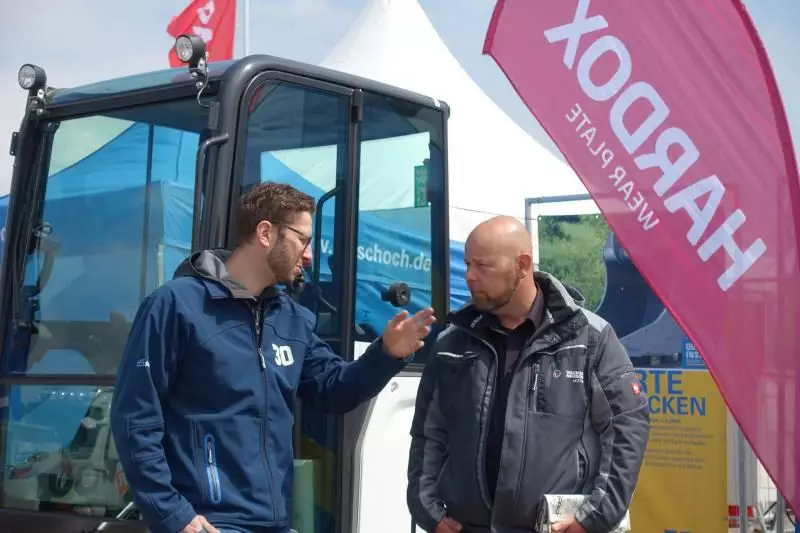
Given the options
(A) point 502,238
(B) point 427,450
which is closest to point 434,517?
(B) point 427,450

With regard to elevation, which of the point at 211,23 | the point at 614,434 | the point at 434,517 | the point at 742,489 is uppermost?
the point at 211,23

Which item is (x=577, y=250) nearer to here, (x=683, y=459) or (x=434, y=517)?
(x=683, y=459)

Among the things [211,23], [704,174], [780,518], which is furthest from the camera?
[211,23]

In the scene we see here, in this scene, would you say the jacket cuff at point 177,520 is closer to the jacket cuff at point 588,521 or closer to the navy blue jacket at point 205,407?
the navy blue jacket at point 205,407

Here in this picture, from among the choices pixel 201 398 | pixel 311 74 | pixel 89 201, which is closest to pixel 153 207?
pixel 89 201

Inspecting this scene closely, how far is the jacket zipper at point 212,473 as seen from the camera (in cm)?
266

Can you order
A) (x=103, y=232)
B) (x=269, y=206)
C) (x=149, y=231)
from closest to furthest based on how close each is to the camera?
1. (x=269, y=206)
2. (x=149, y=231)
3. (x=103, y=232)

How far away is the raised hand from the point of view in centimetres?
299

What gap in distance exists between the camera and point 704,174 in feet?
10.6

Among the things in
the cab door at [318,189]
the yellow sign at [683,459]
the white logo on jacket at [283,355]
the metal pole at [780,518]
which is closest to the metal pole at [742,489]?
the metal pole at [780,518]

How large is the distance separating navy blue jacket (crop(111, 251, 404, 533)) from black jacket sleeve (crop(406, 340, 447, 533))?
1.19 ft

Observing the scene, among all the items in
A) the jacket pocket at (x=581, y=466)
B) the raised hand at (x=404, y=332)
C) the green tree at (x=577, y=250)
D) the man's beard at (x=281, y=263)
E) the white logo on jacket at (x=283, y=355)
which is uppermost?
the green tree at (x=577, y=250)

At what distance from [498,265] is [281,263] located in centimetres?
62

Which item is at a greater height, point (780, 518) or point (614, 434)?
point (614, 434)
